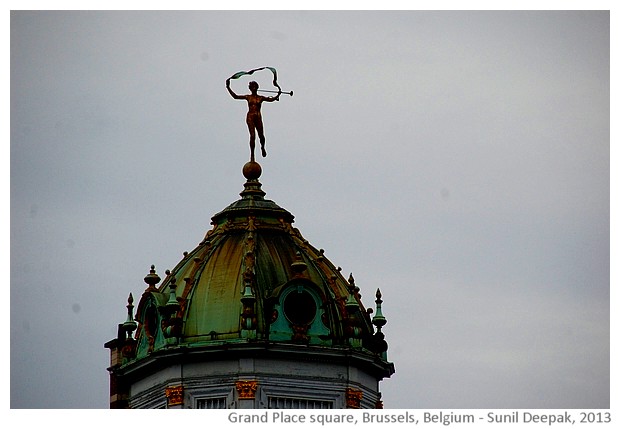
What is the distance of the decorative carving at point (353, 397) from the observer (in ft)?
484

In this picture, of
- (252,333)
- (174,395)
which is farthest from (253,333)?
(174,395)

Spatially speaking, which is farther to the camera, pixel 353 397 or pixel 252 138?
pixel 252 138

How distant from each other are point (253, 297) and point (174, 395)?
16.1 ft

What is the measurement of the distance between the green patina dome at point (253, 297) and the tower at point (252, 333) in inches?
1.5

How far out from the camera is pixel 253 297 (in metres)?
147

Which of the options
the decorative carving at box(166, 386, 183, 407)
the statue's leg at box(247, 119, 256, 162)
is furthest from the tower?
the statue's leg at box(247, 119, 256, 162)

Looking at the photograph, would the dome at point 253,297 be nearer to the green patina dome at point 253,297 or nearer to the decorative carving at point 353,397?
the green patina dome at point 253,297

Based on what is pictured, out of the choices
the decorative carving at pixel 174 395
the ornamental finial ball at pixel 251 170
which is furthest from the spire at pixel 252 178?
the decorative carving at pixel 174 395

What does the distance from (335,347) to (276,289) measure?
325cm

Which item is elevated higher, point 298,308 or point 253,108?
point 253,108

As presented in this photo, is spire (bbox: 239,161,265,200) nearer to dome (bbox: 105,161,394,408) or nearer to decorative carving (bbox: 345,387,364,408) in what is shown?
dome (bbox: 105,161,394,408)

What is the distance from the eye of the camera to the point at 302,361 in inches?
5802

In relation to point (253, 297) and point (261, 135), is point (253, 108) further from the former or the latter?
point (253, 297)
